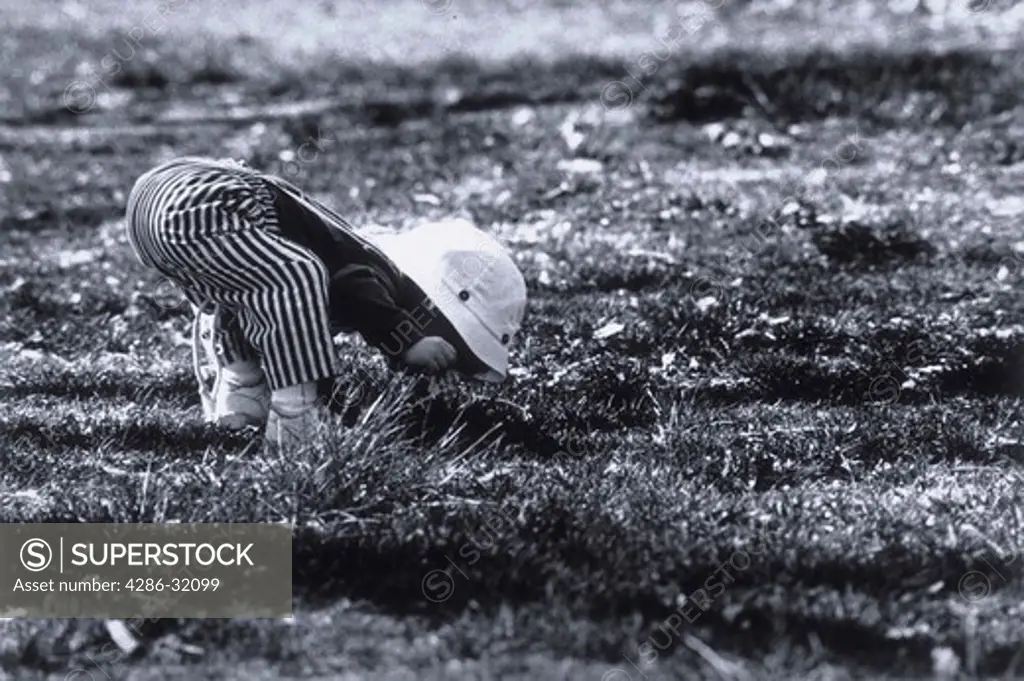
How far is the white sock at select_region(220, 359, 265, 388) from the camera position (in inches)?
183

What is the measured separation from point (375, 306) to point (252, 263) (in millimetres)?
346

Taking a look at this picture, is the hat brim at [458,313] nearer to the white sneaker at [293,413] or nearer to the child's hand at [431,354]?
the child's hand at [431,354]

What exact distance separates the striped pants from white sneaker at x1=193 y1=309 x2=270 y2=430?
12.5 inches

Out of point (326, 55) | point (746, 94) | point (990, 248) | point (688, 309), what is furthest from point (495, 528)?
point (326, 55)

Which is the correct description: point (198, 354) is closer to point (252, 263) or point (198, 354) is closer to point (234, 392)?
point (234, 392)

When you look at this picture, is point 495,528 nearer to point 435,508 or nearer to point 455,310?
point 435,508

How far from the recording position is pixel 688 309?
5672mm

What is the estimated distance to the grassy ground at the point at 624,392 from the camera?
3.44 metres

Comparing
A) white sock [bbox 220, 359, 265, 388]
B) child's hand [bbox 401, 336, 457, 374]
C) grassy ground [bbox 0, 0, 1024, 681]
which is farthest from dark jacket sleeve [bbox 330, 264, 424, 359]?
white sock [bbox 220, 359, 265, 388]

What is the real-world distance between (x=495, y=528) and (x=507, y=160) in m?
4.49

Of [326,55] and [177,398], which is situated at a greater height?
[177,398]

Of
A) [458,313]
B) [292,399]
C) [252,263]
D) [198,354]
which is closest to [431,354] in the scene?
[458,313]

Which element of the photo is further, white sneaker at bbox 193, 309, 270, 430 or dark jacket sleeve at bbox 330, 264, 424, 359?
white sneaker at bbox 193, 309, 270, 430

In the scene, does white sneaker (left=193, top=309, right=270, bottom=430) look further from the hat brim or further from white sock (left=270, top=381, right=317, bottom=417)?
the hat brim
